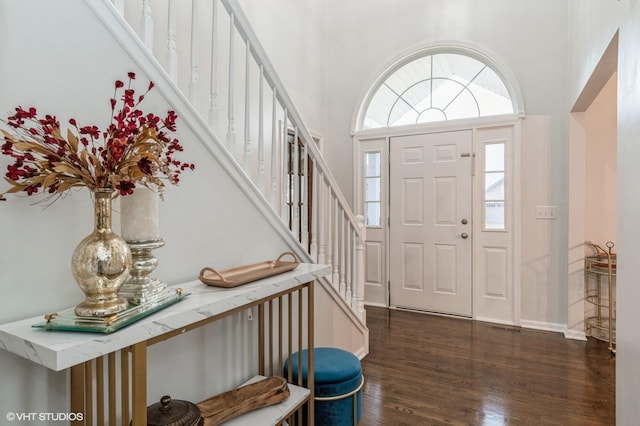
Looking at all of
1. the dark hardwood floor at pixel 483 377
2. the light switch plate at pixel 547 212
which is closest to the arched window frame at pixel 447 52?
the light switch plate at pixel 547 212

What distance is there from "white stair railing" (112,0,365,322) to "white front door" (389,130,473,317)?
1434 millimetres

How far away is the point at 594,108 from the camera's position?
3.40 metres

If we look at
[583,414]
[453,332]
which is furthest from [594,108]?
[583,414]

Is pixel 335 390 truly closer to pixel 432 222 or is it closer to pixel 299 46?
pixel 432 222

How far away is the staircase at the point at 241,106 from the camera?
1.36 metres

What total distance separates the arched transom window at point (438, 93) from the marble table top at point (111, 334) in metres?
3.50

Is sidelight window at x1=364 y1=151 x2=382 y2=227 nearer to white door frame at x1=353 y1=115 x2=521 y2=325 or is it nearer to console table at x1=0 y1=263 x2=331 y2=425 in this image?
white door frame at x1=353 y1=115 x2=521 y2=325

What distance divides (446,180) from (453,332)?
1.61 metres

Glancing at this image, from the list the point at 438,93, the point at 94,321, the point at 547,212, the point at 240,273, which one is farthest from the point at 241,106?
the point at 547,212

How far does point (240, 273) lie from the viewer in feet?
4.57

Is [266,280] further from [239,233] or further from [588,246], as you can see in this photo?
[588,246]

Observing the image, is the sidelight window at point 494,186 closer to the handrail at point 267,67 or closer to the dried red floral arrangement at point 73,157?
the handrail at point 267,67

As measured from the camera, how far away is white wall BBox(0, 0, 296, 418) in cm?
88

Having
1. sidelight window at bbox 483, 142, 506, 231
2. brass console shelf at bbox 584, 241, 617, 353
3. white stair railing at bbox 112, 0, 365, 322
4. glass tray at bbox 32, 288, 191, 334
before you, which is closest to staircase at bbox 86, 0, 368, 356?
white stair railing at bbox 112, 0, 365, 322
